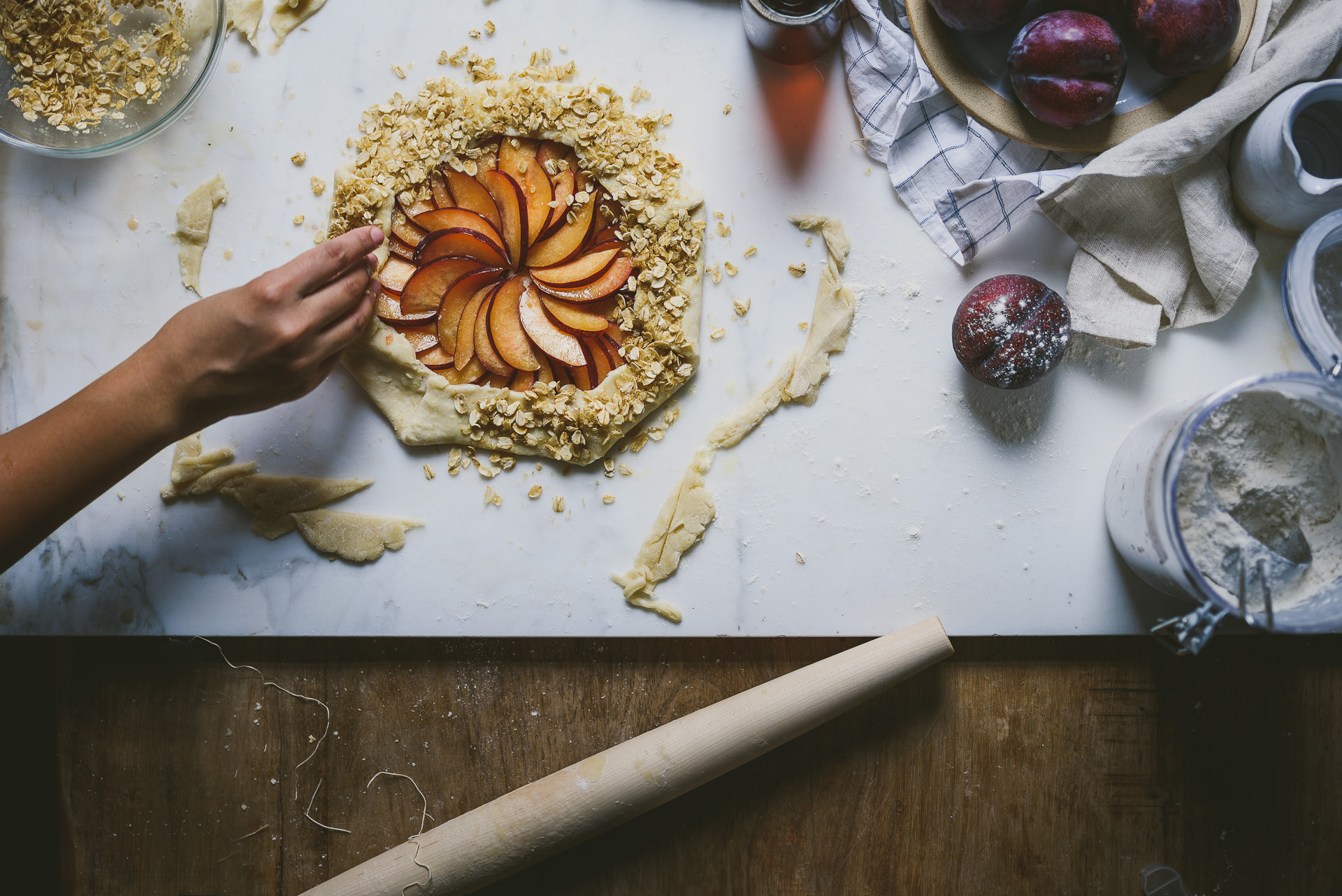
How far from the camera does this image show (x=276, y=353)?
4.45ft

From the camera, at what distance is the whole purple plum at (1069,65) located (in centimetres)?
135

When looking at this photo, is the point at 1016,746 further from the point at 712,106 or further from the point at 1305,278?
the point at 712,106

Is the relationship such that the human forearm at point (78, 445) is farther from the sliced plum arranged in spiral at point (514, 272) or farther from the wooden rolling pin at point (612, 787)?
the wooden rolling pin at point (612, 787)

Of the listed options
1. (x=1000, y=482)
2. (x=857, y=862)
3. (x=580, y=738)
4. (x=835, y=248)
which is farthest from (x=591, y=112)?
(x=857, y=862)

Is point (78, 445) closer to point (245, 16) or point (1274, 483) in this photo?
point (245, 16)

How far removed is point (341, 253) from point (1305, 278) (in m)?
1.62

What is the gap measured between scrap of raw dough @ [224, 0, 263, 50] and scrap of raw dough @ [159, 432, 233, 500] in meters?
0.83

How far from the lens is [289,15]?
64.1 inches

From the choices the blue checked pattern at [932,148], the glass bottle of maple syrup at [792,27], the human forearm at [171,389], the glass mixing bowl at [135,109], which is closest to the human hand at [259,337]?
the human forearm at [171,389]

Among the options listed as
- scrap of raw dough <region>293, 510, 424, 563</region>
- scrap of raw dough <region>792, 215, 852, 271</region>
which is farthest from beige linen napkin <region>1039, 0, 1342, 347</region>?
scrap of raw dough <region>293, 510, 424, 563</region>

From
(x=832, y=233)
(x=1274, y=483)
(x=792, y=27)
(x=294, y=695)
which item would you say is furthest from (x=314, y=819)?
(x=1274, y=483)

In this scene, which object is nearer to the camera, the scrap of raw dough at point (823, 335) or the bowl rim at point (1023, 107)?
the bowl rim at point (1023, 107)

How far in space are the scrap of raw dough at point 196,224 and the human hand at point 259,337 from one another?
0.94ft

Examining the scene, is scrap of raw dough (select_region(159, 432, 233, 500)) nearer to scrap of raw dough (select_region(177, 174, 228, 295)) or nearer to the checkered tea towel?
scrap of raw dough (select_region(177, 174, 228, 295))
